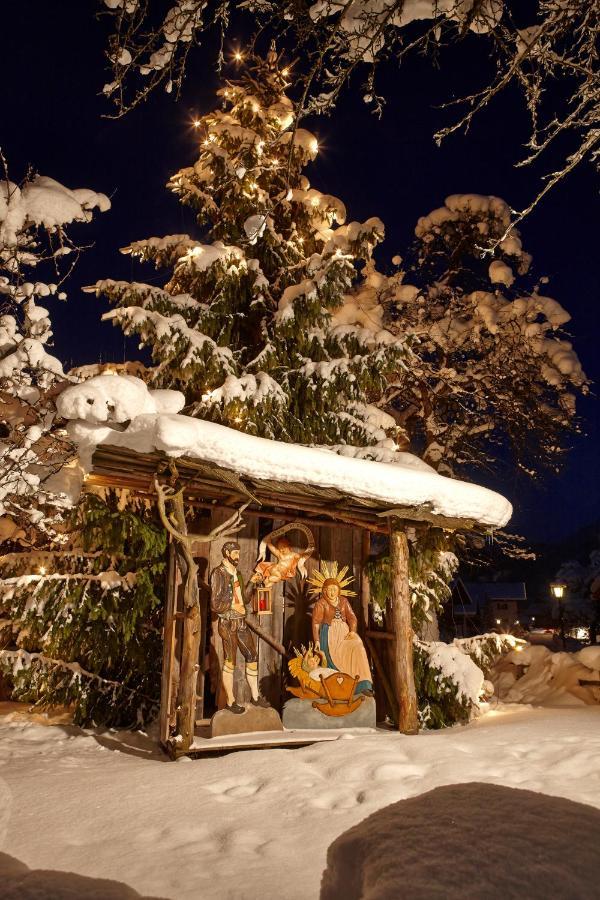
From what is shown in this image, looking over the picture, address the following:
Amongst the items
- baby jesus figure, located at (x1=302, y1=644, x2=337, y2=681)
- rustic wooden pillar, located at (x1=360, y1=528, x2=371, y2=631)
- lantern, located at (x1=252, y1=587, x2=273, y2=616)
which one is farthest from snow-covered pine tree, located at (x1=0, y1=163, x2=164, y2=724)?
rustic wooden pillar, located at (x1=360, y1=528, x2=371, y2=631)

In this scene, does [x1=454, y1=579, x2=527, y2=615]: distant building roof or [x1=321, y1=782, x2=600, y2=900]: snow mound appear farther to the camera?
[x1=454, y1=579, x2=527, y2=615]: distant building roof

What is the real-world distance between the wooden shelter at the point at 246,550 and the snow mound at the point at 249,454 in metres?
0.16

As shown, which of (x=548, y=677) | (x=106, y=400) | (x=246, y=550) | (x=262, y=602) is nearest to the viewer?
(x=106, y=400)

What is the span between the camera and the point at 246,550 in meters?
8.02

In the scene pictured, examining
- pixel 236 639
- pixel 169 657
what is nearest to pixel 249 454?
pixel 169 657

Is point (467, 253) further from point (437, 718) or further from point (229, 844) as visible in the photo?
point (229, 844)

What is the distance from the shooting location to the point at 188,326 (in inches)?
368

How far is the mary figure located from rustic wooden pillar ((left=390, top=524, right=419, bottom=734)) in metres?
0.43

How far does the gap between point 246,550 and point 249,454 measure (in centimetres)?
275

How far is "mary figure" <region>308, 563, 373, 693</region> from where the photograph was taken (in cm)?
736

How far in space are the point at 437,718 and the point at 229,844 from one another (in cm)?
571

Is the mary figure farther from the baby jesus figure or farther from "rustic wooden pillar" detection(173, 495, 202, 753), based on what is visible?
"rustic wooden pillar" detection(173, 495, 202, 753)

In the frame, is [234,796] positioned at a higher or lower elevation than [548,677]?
higher

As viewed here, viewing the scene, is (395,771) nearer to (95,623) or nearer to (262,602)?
(262,602)
